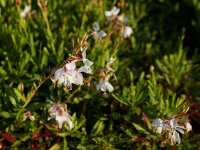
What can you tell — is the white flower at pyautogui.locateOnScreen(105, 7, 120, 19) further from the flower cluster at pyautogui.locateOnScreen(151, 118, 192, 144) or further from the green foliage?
the flower cluster at pyautogui.locateOnScreen(151, 118, 192, 144)

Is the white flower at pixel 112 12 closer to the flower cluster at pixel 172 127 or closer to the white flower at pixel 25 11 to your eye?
Answer: the white flower at pixel 25 11

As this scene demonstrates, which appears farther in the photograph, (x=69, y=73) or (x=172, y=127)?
(x=172, y=127)

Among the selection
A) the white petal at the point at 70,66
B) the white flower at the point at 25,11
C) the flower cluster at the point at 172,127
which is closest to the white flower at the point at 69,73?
the white petal at the point at 70,66

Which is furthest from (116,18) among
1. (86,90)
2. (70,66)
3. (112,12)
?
(70,66)

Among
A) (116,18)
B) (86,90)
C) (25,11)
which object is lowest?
(86,90)

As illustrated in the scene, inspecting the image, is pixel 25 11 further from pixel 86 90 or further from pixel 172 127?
pixel 172 127

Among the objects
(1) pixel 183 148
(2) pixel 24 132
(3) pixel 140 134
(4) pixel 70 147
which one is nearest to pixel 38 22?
(2) pixel 24 132

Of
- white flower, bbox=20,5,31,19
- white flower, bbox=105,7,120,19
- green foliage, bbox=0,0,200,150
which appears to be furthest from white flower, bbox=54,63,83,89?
white flower, bbox=20,5,31,19

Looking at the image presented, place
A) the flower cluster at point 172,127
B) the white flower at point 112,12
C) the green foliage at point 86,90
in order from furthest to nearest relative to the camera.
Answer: the white flower at point 112,12, the green foliage at point 86,90, the flower cluster at point 172,127

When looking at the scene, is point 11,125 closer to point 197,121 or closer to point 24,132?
point 24,132

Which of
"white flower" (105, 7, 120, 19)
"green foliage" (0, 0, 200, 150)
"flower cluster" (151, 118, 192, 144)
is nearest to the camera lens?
"flower cluster" (151, 118, 192, 144)

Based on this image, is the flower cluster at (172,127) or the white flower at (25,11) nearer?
the flower cluster at (172,127)
